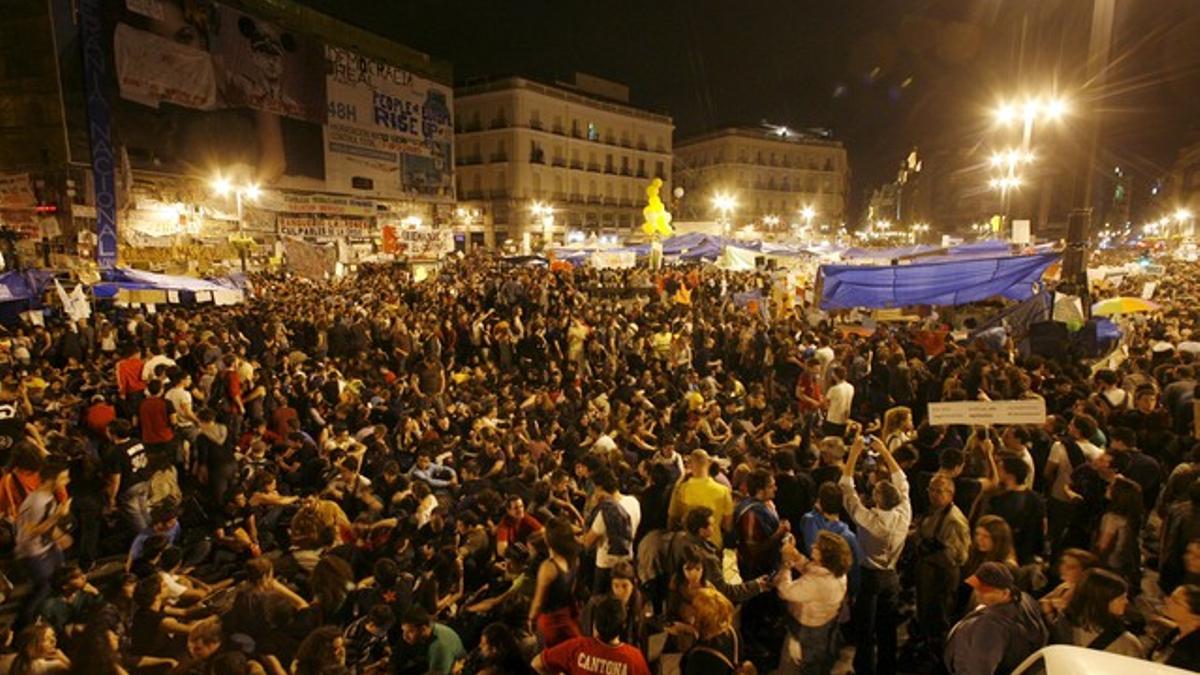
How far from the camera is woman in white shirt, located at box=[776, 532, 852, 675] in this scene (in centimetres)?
381

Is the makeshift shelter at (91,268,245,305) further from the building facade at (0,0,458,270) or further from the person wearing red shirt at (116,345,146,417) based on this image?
→ the person wearing red shirt at (116,345,146,417)

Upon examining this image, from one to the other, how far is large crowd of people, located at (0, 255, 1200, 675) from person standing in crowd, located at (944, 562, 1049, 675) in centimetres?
2

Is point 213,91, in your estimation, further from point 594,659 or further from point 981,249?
point 594,659

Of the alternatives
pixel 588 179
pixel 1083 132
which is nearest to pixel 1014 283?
pixel 1083 132

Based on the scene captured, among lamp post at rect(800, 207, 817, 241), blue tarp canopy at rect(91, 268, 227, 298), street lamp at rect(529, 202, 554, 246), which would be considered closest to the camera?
blue tarp canopy at rect(91, 268, 227, 298)

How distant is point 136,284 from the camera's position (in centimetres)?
1397

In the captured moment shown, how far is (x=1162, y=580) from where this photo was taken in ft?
15.3

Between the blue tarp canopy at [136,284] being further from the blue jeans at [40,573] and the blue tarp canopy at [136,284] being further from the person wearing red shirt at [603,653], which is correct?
the person wearing red shirt at [603,653]

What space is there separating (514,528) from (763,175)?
73.9 metres

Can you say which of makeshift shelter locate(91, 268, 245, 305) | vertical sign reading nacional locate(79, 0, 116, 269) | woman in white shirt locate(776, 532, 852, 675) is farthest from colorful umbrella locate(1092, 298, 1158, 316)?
vertical sign reading nacional locate(79, 0, 116, 269)

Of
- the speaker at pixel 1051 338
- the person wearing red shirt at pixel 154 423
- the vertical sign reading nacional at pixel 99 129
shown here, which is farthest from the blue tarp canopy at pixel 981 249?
the vertical sign reading nacional at pixel 99 129

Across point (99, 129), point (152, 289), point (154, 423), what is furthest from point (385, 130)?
point (154, 423)

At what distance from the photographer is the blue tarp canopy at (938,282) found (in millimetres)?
10211

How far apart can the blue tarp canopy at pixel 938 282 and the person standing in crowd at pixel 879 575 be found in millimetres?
6649
